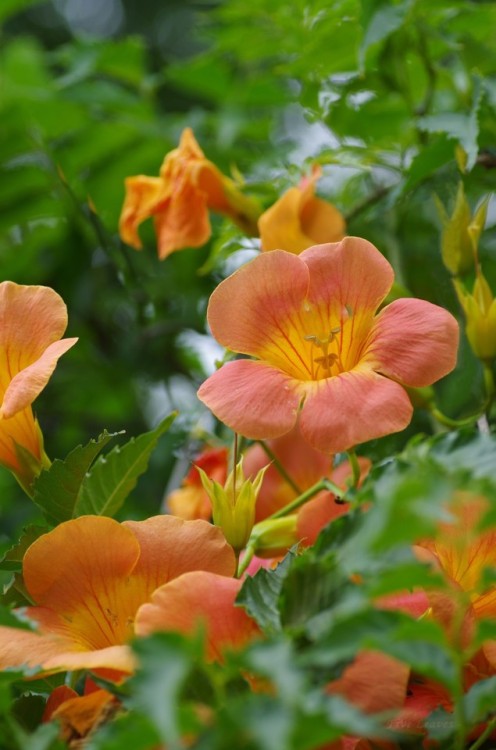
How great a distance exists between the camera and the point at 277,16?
135 cm

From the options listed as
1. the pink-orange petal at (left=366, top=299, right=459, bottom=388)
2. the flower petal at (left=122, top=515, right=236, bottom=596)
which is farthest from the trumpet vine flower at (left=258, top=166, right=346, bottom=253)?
the flower petal at (left=122, top=515, right=236, bottom=596)

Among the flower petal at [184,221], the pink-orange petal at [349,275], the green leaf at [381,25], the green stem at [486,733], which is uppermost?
the green leaf at [381,25]

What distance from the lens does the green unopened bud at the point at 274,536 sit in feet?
2.56

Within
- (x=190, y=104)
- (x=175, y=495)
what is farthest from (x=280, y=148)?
(x=190, y=104)

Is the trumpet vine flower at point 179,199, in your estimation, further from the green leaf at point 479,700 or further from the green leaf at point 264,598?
the green leaf at point 479,700

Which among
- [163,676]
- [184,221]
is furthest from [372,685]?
[184,221]

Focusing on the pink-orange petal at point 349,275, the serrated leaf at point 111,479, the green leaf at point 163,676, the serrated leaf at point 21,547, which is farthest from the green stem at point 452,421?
the green leaf at point 163,676

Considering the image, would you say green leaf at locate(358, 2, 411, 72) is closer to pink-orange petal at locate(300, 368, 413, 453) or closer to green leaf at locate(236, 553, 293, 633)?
pink-orange petal at locate(300, 368, 413, 453)

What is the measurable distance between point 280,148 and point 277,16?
231 mm

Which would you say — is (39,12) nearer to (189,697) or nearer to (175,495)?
(175,495)

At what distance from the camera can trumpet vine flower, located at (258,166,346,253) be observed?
37.2 inches

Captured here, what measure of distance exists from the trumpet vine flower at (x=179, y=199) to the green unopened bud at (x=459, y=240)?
272 millimetres

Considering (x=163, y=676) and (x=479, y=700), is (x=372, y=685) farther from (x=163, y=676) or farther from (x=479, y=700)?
(x=163, y=676)

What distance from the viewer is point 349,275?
2.48 ft
